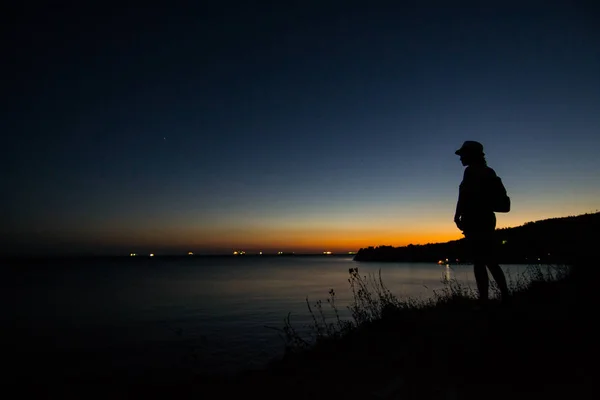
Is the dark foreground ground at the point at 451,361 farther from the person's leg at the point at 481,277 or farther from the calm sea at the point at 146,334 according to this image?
the calm sea at the point at 146,334

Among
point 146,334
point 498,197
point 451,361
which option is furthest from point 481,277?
point 146,334

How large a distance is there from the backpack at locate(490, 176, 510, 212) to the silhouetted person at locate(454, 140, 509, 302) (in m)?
0.05

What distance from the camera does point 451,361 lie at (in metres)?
4.35

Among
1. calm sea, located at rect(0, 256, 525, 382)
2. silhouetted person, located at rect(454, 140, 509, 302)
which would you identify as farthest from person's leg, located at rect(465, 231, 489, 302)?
calm sea, located at rect(0, 256, 525, 382)

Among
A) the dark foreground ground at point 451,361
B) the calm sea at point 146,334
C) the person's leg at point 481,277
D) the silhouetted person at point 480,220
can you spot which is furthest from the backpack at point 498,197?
the calm sea at point 146,334

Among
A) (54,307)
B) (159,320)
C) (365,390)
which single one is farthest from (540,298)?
(54,307)

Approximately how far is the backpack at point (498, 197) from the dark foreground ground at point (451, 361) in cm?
161

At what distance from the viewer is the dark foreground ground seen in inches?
144

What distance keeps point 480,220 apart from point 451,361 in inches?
90.6

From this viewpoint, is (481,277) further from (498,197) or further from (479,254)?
(498,197)

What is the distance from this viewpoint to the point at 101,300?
24312 millimetres

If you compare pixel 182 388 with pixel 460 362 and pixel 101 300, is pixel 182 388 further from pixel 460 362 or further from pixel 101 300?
pixel 101 300

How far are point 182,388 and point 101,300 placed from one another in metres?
22.8

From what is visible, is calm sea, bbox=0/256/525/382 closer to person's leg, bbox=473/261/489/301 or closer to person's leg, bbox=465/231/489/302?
person's leg, bbox=473/261/489/301
